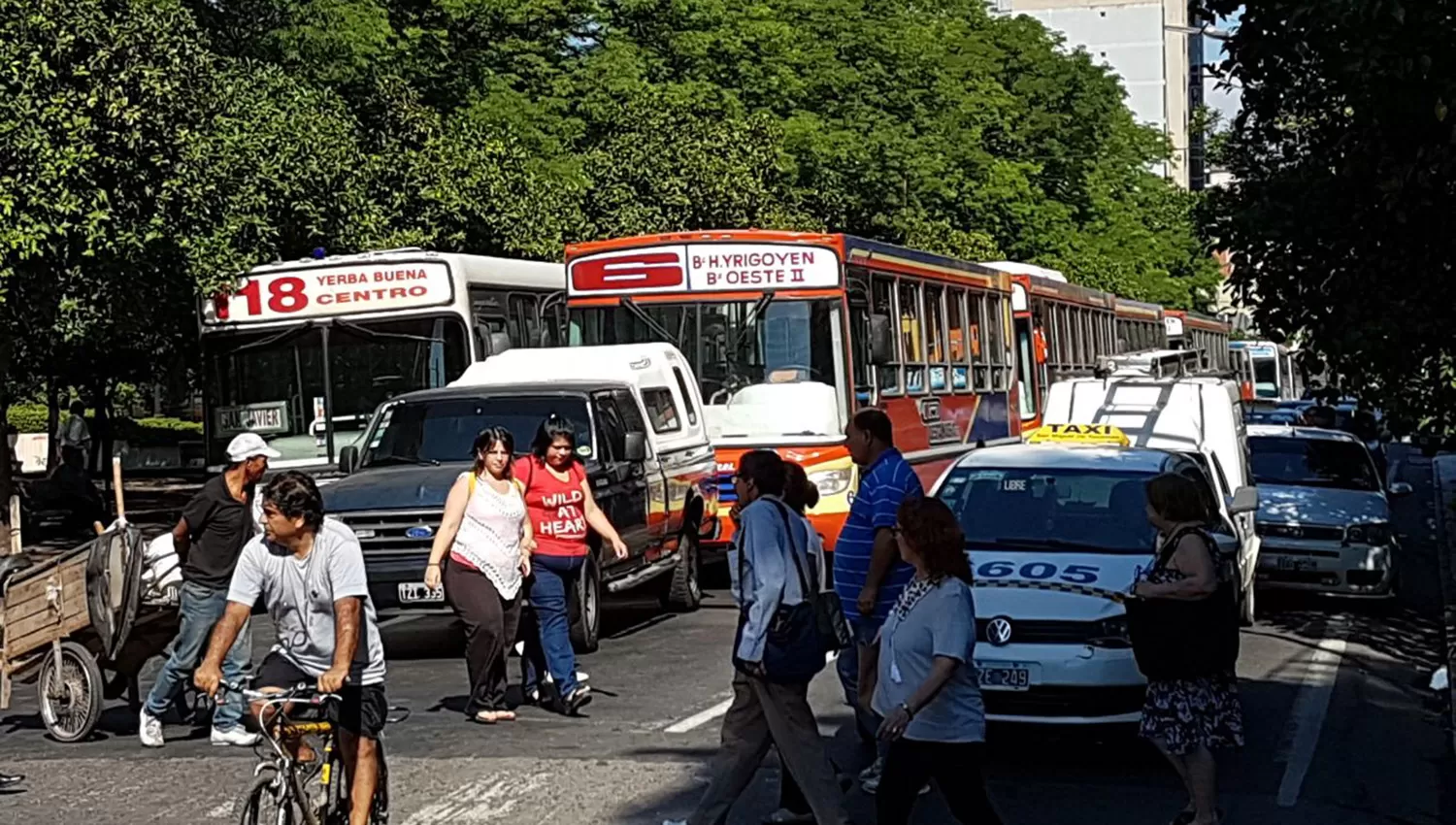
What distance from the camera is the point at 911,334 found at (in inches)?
840

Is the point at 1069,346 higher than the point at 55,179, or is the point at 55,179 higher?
the point at 55,179

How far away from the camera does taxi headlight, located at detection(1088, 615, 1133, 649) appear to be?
9898 mm

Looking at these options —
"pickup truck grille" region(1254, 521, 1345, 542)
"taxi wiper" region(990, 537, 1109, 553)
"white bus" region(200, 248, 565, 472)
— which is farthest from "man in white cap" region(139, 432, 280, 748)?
"pickup truck grille" region(1254, 521, 1345, 542)

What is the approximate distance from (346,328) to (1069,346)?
1675cm

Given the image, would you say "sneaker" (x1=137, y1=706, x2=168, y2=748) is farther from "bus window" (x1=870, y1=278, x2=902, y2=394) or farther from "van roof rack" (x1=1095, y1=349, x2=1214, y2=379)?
"van roof rack" (x1=1095, y1=349, x2=1214, y2=379)

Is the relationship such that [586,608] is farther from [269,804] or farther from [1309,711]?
[269,804]

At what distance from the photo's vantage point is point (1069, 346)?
32.4 metres

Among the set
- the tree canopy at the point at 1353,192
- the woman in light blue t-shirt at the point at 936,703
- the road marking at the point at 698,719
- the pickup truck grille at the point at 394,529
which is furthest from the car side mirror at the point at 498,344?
the woman in light blue t-shirt at the point at 936,703

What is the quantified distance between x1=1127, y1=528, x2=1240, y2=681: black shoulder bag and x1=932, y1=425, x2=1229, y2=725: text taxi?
1.58m

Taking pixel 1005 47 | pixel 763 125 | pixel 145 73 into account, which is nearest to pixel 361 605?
pixel 145 73

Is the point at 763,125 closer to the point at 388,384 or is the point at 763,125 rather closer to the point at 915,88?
the point at 915,88

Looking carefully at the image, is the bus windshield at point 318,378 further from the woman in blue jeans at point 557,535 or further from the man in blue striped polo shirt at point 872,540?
the man in blue striped polo shirt at point 872,540

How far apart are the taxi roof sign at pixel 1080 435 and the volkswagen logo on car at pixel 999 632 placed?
5750mm

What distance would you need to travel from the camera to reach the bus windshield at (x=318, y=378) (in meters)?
18.4
